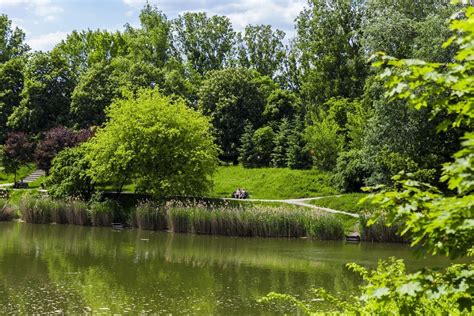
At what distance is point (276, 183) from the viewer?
1436 inches

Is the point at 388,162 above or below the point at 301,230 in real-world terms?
above

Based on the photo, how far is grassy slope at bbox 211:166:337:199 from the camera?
34850 millimetres

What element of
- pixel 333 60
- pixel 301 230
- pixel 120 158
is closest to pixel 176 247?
pixel 301 230

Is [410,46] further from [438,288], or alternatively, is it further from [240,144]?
[438,288]

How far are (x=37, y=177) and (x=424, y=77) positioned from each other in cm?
4221

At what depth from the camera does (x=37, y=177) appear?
43.9m

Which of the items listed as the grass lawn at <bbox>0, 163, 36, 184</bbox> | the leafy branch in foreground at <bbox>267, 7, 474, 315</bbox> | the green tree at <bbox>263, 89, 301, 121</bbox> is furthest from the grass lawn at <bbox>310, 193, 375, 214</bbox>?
the leafy branch in foreground at <bbox>267, 7, 474, 315</bbox>

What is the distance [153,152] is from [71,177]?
432 centimetres

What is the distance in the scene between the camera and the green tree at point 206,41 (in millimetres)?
65812

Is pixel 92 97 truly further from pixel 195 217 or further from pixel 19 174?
pixel 195 217

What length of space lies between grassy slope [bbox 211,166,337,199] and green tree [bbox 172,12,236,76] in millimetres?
27962

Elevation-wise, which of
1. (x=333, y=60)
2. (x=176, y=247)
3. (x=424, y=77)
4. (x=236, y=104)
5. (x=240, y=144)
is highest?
(x=333, y=60)

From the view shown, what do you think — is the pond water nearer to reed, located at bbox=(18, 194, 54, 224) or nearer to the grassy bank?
the grassy bank

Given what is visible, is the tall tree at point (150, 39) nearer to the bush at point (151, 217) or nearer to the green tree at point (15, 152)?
the green tree at point (15, 152)
